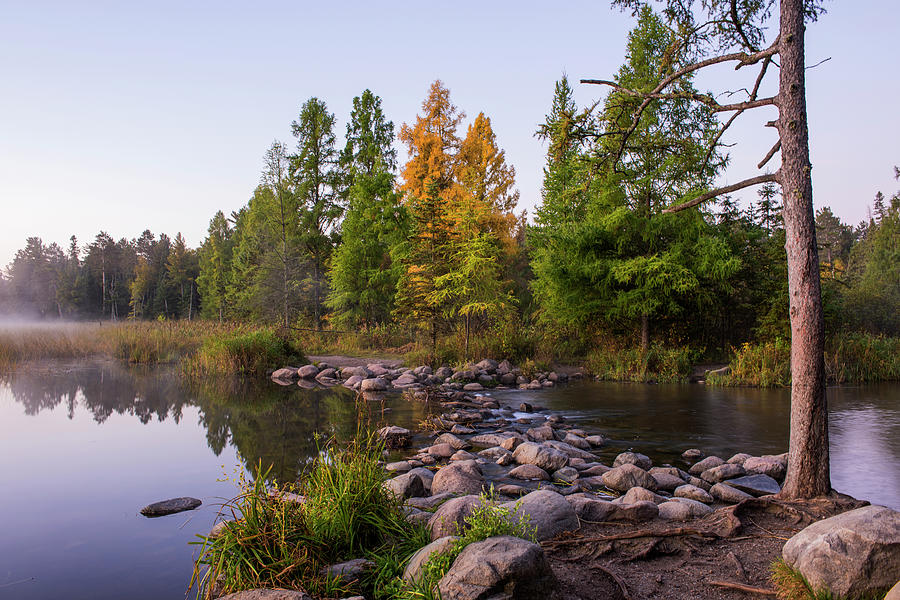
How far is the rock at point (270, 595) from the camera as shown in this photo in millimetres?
3430

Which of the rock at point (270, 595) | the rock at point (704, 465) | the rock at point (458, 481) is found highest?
the rock at point (270, 595)

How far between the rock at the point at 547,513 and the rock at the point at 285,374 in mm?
14786

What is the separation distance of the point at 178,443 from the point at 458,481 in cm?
685

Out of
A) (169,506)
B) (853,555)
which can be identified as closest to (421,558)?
(853,555)

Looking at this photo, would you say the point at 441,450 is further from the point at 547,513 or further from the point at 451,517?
the point at 451,517

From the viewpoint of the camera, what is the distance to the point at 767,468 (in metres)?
7.62

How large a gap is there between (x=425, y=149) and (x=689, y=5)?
2068 centimetres

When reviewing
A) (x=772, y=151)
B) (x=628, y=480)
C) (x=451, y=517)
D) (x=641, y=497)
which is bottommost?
(x=628, y=480)

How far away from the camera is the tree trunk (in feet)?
17.5

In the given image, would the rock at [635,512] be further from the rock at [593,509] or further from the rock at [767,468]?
the rock at [767,468]

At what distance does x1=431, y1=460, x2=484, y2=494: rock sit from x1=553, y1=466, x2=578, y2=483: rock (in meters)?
1.24

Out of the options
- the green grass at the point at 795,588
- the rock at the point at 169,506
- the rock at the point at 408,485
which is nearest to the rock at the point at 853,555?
the green grass at the point at 795,588

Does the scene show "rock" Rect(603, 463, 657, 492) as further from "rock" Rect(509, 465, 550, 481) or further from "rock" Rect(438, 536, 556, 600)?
"rock" Rect(438, 536, 556, 600)

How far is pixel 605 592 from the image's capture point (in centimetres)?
376
